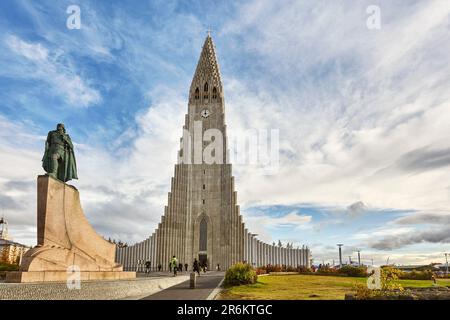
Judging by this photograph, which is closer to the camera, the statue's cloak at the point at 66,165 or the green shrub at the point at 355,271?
the statue's cloak at the point at 66,165

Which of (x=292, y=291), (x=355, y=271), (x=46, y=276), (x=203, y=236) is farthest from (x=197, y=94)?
(x=46, y=276)

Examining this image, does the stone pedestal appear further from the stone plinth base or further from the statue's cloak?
the statue's cloak

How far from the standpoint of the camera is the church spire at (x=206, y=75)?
54.0m

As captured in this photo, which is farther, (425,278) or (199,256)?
(199,256)

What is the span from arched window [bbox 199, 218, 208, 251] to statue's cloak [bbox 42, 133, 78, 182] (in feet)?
115

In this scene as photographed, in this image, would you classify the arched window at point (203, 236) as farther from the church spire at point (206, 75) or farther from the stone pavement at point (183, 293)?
the stone pavement at point (183, 293)

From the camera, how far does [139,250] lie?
158ft

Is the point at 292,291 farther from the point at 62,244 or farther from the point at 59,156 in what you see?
the point at 59,156

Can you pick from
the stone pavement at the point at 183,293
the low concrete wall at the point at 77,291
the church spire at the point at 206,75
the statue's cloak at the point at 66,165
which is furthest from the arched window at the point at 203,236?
the statue's cloak at the point at 66,165

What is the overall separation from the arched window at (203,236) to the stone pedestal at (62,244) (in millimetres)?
33338
